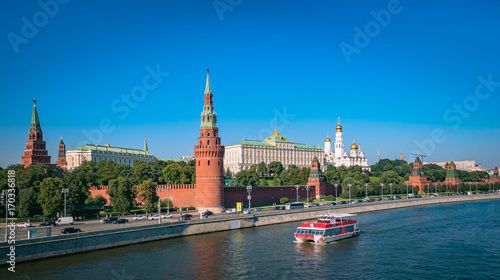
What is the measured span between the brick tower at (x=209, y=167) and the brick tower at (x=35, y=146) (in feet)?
128

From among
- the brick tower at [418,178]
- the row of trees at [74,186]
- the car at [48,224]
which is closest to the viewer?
the car at [48,224]

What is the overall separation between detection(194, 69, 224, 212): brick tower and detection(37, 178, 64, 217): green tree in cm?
2459

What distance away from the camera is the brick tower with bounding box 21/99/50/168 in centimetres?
10081

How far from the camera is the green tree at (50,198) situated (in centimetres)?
6838

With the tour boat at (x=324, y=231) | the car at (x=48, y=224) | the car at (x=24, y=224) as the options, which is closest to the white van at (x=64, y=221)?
the car at (x=48, y=224)

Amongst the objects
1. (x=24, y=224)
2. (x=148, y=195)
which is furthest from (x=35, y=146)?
(x=24, y=224)

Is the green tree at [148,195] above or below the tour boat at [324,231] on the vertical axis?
above

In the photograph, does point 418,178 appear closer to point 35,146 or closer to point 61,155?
point 35,146

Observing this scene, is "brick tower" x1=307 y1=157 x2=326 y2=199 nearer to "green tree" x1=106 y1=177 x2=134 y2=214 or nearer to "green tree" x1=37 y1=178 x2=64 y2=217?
"green tree" x1=106 y1=177 x2=134 y2=214

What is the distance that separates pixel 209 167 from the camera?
85.1 metres

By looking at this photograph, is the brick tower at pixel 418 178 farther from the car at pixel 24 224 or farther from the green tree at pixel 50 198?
the car at pixel 24 224

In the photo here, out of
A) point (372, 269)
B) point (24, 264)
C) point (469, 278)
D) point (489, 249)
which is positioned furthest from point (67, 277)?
point (489, 249)

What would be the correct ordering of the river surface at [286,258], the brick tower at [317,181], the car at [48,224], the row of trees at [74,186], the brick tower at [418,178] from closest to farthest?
the river surface at [286,258]
the car at [48,224]
the row of trees at [74,186]
the brick tower at [317,181]
the brick tower at [418,178]

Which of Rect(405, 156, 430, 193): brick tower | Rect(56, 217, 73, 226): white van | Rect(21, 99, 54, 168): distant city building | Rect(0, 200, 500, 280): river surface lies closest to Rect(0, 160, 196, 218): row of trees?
Rect(56, 217, 73, 226): white van
